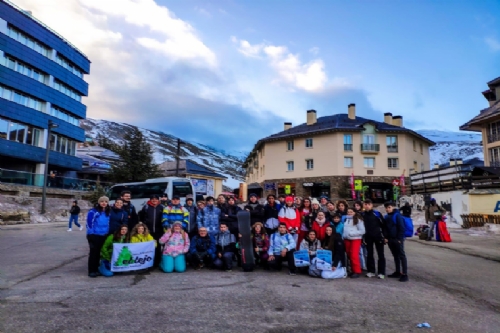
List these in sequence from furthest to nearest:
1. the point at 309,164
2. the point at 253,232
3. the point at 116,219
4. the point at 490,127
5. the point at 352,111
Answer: the point at 352,111, the point at 309,164, the point at 490,127, the point at 253,232, the point at 116,219

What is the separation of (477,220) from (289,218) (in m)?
15.7

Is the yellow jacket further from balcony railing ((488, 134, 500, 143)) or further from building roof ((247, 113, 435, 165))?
building roof ((247, 113, 435, 165))

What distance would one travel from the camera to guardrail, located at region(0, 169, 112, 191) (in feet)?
87.9

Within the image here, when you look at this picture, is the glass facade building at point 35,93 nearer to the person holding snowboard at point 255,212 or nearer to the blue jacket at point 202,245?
the blue jacket at point 202,245

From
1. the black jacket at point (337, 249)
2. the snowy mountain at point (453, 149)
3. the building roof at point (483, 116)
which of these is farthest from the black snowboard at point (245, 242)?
the snowy mountain at point (453, 149)

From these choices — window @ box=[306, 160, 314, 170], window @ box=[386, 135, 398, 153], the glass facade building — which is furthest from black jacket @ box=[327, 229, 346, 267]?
window @ box=[386, 135, 398, 153]

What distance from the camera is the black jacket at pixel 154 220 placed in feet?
29.5

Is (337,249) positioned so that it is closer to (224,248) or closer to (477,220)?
(224,248)

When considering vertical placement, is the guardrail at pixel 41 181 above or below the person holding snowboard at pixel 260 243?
above

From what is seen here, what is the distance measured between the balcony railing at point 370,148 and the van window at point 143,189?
107 ft

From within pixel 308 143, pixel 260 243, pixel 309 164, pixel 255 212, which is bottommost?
pixel 260 243

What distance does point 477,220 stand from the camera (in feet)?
64.0

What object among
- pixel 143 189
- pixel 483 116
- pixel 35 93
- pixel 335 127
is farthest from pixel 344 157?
pixel 35 93

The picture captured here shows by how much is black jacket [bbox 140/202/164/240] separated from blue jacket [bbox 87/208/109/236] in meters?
1.26
